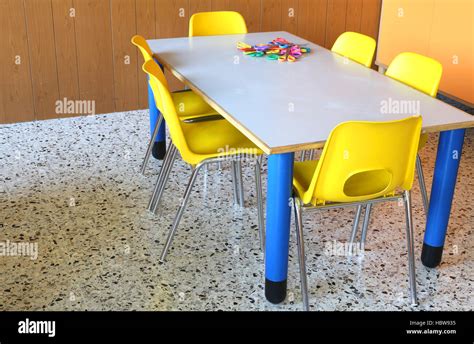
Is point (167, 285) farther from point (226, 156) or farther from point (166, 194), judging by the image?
point (166, 194)

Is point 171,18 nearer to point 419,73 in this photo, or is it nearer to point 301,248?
point 419,73

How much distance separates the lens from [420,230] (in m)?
3.26

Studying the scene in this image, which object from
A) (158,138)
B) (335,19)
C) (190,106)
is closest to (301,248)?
(190,106)

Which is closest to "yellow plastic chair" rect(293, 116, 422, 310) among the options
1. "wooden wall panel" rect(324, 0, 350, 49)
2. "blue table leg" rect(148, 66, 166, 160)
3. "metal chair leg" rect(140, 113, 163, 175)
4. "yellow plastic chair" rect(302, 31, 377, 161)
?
"yellow plastic chair" rect(302, 31, 377, 161)

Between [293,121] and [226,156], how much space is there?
41 cm

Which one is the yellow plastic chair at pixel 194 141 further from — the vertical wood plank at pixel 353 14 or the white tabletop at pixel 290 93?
the vertical wood plank at pixel 353 14

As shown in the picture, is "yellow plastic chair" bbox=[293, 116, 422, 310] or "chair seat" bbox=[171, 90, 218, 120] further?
"chair seat" bbox=[171, 90, 218, 120]

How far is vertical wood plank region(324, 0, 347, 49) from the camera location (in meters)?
5.18

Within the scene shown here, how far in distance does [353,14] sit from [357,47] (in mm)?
1908

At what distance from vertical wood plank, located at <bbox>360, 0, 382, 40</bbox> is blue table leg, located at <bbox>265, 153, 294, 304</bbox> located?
129 inches

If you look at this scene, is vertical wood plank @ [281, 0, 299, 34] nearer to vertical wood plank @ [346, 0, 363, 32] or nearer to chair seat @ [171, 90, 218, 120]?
vertical wood plank @ [346, 0, 363, 32]

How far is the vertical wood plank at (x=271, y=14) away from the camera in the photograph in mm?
4938

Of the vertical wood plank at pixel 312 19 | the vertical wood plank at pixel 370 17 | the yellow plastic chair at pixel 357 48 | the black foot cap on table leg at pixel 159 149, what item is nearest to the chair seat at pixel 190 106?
the black foot cap on table leg at pixel 159 149

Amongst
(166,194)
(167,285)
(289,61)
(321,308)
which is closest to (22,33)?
(166,194)
